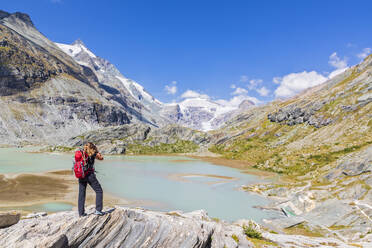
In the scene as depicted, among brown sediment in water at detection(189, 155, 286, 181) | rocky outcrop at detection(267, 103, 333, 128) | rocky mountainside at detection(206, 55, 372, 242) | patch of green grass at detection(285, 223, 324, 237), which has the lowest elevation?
patch of green grass at detection(285, 223, 324, 237)

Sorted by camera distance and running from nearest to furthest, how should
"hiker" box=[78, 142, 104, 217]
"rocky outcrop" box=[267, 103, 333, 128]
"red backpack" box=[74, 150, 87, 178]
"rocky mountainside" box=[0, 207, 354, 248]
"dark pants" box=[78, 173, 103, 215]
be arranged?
"rocky mountainside" box=[0, 207, 354, 248], "red backpack" box=[74, 150, 87, 178], "hiker" box=[78, 142, 104, 217], "dark pants" box=[78, 173, 103, 215], "rocky outcrop" box=[267, 103, 333, 128]

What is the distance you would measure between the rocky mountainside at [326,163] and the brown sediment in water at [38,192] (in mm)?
37918

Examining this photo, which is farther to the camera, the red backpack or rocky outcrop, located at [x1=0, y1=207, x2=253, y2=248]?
the red backpack

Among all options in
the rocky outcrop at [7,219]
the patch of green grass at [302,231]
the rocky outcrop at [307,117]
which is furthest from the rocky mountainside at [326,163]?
the rocky outcrop at [7,219]

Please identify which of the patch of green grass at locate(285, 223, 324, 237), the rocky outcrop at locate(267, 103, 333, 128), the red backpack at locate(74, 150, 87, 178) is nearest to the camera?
the red backpack at locate(74, 150, 87, 178)

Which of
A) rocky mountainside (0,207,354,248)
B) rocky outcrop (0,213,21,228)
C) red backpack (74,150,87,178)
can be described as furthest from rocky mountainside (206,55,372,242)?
rocky outcrop (0,213,21,228)

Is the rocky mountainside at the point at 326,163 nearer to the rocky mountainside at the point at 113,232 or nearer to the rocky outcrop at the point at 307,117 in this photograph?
the rocky outcrop at the point at 307,117

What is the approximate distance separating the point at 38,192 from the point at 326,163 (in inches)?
3797

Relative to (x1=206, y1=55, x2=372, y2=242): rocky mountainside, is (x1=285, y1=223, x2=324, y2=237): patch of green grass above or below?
below

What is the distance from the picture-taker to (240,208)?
1934 inches

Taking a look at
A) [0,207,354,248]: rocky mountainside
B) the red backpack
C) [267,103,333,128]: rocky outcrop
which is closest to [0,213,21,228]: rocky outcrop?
[0,207,354,248]: rocky mountainside

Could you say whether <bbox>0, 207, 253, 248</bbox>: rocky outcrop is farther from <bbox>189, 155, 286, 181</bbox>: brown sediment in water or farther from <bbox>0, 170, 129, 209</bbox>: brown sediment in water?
<bbox>189, 155, 286, 181</bbox>: brown sediment in water

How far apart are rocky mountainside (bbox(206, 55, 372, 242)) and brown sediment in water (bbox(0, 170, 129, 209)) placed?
37918 millimetres

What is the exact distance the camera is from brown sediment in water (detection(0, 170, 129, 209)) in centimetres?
4582
